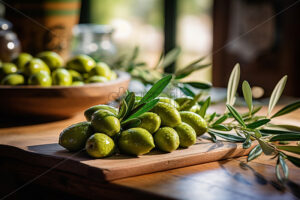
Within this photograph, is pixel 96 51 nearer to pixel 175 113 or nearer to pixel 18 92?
pixel 18 92

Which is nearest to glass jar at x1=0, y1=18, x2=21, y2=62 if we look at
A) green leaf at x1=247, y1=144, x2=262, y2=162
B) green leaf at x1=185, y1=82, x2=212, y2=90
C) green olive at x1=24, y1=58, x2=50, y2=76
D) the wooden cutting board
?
green olive at x1=24, y1=58, x2=50, y2=76

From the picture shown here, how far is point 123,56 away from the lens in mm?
1456

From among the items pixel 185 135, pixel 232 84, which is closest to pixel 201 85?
pixel 232 84

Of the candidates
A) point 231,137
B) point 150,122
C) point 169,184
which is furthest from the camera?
point 231,137

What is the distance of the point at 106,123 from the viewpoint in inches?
27.5

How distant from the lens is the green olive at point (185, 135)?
76 cm

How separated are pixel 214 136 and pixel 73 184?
0.33 meters

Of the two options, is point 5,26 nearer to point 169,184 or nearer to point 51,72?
point 51,72

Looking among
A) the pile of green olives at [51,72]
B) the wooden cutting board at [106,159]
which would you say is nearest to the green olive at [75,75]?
the pile of green olives at [51,72]

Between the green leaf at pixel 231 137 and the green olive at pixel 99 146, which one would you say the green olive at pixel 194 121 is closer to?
the green leaf at pixel 231 137

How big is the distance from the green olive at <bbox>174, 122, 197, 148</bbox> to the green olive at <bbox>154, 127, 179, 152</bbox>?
0.08 feet

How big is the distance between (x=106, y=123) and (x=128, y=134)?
43 mm

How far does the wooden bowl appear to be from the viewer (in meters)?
1.05

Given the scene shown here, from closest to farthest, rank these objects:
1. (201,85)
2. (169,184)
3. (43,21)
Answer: (169,184) → (201,85) → (43,21)
